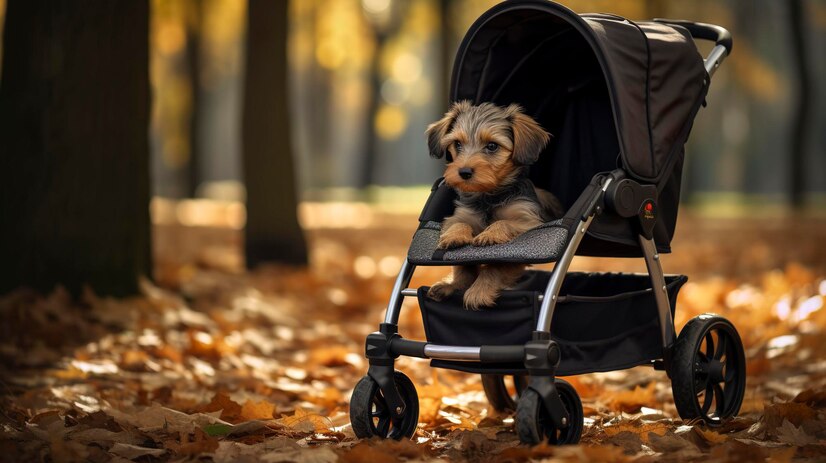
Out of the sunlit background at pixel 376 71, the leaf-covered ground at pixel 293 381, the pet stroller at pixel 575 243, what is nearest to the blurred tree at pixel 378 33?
the sunlit background at pixel 376 71

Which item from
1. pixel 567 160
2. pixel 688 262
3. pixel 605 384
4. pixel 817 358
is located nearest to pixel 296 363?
pixel 605 384

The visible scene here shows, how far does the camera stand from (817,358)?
20.1ft

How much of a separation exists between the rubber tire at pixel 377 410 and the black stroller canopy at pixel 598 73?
1494 mm

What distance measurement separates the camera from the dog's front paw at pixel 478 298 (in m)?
4.14

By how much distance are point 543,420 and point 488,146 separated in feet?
4.17

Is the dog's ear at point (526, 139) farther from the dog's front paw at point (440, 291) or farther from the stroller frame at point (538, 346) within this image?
the dog's front paw at point (440, 291)

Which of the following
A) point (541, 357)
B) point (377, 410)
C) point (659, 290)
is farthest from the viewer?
point (659, 290)

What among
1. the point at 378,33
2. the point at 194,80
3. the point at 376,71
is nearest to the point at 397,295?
the point at 194,80

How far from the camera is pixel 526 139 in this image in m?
4.36

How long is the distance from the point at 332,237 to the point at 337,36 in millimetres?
Result: 7475

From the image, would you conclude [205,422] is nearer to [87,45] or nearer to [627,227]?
[627,227]

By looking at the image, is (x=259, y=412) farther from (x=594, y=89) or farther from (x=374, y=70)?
(x=374, y=70)

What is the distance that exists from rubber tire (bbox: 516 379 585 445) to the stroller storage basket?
13cm

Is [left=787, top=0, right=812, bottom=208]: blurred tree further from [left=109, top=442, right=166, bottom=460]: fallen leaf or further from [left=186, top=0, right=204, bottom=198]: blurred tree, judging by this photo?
[left=109, top=442, right=166, bottom=460]: fallen leaf
